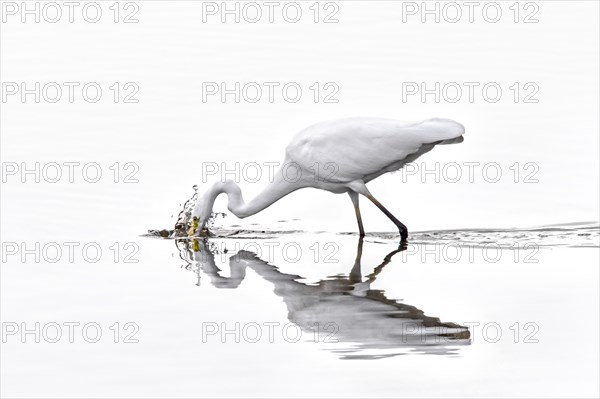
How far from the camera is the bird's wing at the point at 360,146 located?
16719 mm

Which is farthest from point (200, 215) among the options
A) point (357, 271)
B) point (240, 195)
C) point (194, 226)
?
point (357, 271)

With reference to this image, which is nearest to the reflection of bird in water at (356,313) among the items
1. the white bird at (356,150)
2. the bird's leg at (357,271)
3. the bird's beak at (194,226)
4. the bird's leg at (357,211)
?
the bird's leg at (357,271)

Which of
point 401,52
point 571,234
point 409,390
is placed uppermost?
point 401,52

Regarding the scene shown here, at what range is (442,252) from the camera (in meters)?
16.1

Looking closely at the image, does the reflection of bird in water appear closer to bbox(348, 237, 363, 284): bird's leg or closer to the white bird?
bbox(348, 237, 363, 284): bird's leg

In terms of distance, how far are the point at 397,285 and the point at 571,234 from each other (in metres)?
3.20

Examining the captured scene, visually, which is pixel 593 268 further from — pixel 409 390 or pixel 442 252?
pixel 409 390

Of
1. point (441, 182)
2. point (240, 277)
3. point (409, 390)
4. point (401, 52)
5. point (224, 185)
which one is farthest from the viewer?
point (401, 52)

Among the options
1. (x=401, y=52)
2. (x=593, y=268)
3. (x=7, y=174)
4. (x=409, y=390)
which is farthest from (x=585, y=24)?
(x=409, y=390)

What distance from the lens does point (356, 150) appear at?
664 inches

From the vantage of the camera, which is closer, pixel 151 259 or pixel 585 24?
pixel 151 259

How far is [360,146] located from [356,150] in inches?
2.6

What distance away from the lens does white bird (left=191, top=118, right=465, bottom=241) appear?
54.5 feet

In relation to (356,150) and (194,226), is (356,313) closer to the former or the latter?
(356,150)
